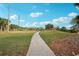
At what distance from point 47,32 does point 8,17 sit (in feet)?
1.96

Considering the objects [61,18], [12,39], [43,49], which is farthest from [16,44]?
[61,18]

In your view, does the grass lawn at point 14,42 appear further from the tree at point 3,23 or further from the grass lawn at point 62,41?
the grass lawn at point 62,41

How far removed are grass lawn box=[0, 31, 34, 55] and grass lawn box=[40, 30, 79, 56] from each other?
0.25 m

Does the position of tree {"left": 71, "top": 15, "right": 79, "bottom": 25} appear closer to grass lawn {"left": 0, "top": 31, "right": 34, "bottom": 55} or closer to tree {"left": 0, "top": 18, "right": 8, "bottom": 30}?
grass lawn {"left": 0, "top": 31, "right": 34, "bottom": 55}

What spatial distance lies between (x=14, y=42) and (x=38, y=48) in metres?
0.35

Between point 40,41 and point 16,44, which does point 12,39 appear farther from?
point 40,41

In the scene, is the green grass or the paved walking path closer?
the paved walking path

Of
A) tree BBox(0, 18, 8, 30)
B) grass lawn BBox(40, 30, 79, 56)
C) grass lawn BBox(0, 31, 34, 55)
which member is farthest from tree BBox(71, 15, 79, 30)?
tree BBox(0, 18, 8, 30)

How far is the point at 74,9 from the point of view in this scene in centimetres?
483

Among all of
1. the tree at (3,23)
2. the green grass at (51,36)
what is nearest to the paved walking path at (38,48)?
the green grass at (51,36)

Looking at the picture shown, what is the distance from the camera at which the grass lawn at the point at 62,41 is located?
4.81m

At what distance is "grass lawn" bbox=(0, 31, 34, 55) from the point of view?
15.7ft

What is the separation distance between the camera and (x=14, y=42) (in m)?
4.86

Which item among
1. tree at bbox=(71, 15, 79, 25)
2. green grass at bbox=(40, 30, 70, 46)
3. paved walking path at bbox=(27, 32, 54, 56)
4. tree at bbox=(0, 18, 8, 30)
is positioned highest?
tree at bbox=(71, 15, 79, 25)
